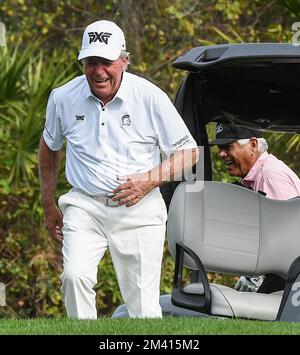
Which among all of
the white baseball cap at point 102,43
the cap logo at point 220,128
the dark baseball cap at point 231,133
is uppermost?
the white baseball cap at point 102,43

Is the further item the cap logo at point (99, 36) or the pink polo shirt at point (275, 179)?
the pink polo shirt at point (275, 179)

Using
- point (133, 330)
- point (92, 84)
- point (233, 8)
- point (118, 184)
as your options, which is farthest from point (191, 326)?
point (233, 8)

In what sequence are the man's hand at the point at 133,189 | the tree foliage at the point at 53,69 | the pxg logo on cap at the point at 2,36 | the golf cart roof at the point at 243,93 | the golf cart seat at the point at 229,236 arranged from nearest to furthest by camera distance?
the man's hand at the point at 133,189
the golf cart seat at the point at 229,236
the golf cart roof at the point at 243,93
the tree foliage at the point at 53,69
the pxg logo on cap at the point at 2,36

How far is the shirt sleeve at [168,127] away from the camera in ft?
23.5

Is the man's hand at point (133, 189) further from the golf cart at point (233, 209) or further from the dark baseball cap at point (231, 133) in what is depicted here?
the dark baseball cap at point (231, 133)

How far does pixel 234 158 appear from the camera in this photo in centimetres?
810

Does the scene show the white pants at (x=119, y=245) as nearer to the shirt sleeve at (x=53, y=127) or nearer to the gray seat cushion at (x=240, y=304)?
the gray seat cushion at (x=240, y=304)

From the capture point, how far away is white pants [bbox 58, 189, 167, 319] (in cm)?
709

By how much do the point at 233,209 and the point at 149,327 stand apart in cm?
178

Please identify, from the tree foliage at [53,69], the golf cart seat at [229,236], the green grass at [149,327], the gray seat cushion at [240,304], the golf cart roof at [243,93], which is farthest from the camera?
the tree foliage at [53,69]

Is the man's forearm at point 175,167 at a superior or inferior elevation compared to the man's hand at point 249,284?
superior

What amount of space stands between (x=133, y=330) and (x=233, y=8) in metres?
10.1

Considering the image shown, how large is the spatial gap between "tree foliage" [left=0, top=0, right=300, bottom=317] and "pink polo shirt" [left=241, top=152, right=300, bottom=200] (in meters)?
5.11

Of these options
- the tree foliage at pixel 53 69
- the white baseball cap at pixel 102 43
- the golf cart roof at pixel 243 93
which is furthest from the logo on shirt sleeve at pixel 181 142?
the tree foliage at pixel 53 69
